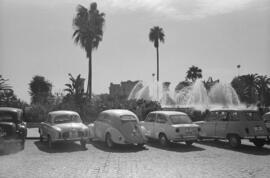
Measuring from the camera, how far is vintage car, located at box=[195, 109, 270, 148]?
13.8 m

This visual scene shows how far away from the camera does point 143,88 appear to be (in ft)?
129

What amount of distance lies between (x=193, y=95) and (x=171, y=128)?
21.2m

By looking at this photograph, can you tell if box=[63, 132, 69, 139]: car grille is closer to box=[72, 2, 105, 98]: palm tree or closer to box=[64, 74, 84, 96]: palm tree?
box=[64, 74, 84, 96]: palm tree

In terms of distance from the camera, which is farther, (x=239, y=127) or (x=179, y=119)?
(x=179, y=119)

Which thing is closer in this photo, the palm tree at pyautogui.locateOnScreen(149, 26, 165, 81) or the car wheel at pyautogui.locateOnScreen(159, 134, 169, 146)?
the car wheel at pyautogui.locateOnScreen(159, 134, 169, 146)

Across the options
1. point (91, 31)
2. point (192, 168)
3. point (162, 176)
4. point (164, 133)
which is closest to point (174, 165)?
point (192, 168)

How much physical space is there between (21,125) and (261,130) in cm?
1082

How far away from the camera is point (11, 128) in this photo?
1291 cm

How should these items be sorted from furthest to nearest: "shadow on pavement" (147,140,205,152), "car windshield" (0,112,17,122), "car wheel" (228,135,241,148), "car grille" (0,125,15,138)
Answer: "car windshield" (0,112,17,122)
"car wheel" (228,135,241,148)
"shadow on pavement" (147,140,205,152)
"car grille" (0,125,15,138)

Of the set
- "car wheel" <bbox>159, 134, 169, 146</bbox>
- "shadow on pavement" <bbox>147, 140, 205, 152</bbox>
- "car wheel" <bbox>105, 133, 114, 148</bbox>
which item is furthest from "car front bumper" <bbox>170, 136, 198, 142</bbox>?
"car wheel" <bbox>105, 133, 114, 148</bbox>

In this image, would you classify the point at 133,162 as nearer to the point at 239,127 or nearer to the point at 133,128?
the point at 133,128

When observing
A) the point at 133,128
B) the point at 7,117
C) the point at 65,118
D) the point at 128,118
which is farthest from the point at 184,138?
the point at 7,117

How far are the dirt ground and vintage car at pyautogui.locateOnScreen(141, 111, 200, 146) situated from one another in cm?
55

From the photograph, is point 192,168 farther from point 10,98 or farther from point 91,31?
point 91,31
